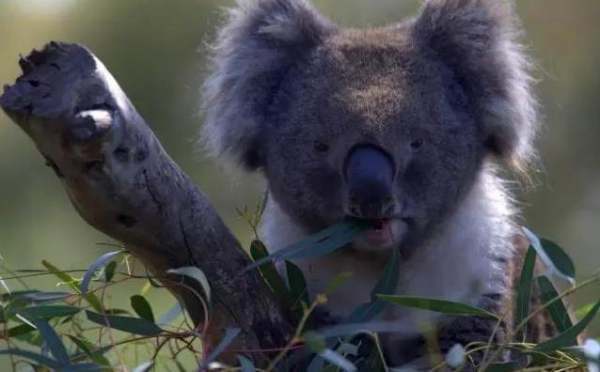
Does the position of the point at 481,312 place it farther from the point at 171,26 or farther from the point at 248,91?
the point at 171,26

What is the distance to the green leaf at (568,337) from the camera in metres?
2.37

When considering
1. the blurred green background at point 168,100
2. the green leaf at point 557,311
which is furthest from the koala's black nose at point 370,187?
the blurred green background at point 168,100

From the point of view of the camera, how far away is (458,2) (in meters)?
3.18

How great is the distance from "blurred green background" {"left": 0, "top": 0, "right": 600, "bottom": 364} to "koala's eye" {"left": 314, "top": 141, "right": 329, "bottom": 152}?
13.2 ft

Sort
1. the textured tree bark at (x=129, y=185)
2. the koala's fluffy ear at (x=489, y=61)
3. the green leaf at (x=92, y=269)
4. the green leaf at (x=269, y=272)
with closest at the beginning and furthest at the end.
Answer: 1. the textured tree bark at (x=129, y=185)
2. the green leaf at (x=92, y=269)
3. the green leaf at (x=269, y=272)
4. the koala's fluffy ear at (x=489, y=61)

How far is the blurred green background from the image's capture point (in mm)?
7109

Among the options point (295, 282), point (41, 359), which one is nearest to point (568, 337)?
point (295, 282)

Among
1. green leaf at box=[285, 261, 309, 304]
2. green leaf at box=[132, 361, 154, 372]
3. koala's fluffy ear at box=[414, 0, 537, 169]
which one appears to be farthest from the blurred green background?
green leaf at box=[132, 361, 154, 372]

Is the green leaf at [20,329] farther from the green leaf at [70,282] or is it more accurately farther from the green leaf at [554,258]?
the green leaf at [554,258]

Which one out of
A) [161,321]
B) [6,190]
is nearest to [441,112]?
[161,321]

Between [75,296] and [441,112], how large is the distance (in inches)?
35.1

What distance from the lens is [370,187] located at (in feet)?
8.60

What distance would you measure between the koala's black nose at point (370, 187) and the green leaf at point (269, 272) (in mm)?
188

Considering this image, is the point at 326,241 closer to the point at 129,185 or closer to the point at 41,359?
the point at 129,185
